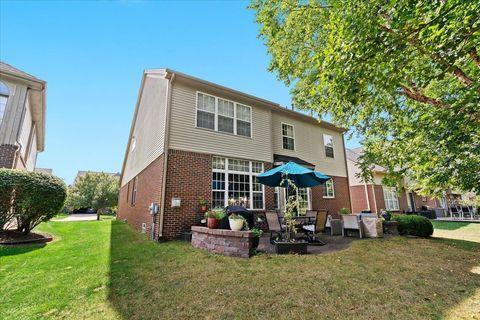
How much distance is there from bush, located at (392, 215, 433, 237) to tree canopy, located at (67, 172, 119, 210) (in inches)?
1081

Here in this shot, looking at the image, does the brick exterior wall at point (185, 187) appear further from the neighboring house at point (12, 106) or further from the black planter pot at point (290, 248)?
the neighboring house at point (12, 106)

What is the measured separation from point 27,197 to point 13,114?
5054mm

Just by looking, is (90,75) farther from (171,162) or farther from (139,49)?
(171,162)

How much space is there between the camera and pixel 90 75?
43.7ft

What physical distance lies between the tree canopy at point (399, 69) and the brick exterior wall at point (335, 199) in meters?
4.48

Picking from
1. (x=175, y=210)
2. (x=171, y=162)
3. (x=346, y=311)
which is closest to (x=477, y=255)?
(x=346, y=311)

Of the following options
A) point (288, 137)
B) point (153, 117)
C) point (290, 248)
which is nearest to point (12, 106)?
point (153, 117)

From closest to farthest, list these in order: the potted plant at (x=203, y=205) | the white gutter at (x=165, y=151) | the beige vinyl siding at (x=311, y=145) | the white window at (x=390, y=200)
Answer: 1. the white gutter at (x=165, y=151)
2. the potted plant at (x=203, y=205)
3. the beige vinyl siding at (x=311, y=145)
4. the white window at (x=390, y=200)

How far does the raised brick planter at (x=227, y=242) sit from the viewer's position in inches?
221

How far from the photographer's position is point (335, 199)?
46.9 ft

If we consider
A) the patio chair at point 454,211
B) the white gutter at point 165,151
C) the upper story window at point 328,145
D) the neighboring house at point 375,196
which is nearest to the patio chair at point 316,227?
the white gutter at point 165,151

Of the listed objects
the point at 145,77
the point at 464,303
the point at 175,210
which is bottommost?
the point at 464,303

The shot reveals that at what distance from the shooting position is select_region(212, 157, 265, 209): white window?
932cm

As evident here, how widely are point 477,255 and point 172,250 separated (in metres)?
8.81
